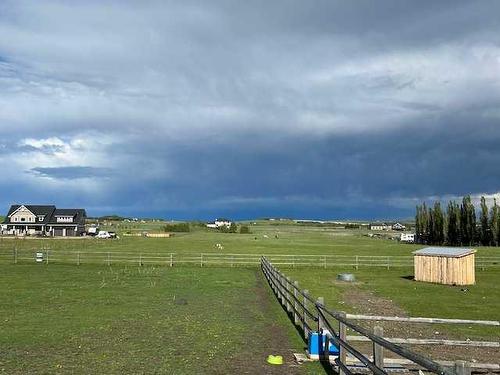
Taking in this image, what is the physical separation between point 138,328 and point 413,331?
345 inches

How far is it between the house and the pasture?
7952 cm

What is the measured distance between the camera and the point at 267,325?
1645cm

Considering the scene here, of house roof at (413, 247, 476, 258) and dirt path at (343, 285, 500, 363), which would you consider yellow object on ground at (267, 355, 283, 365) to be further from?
house roof at (413, 247, 476, 258)

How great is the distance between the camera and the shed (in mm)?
34562

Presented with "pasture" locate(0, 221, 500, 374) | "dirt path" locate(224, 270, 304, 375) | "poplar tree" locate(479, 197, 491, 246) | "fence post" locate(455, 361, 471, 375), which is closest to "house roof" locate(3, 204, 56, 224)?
"pasture" locate(0, 221, 500, 374)

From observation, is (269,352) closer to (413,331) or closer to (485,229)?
(413,331)

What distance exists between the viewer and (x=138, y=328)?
15312mm

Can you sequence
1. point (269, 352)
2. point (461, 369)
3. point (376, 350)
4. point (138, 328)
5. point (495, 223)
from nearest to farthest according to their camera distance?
point (461, 369), point (376, 350), point (269, 352), point (138, 328), point (495, 223)

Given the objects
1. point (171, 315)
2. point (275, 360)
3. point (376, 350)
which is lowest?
point (171, 315)

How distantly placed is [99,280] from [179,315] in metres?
15.2

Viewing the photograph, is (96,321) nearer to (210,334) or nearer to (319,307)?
(210,334)

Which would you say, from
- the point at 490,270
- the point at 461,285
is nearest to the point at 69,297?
the point at 461,285

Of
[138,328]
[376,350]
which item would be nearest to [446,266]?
[138,328]

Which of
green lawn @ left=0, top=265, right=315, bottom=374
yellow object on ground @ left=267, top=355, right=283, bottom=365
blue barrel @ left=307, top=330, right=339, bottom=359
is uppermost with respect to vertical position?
blue barrel @ left=307, top=330, right=339, bottom=359
